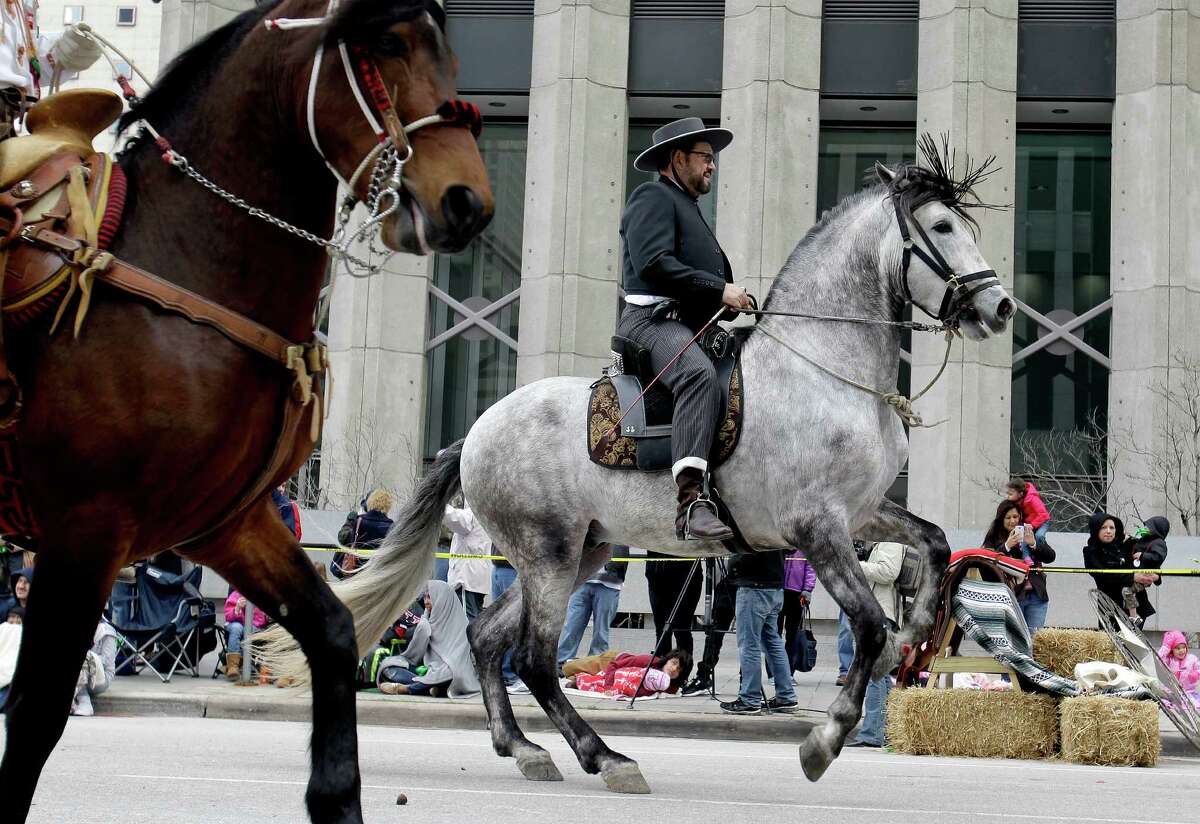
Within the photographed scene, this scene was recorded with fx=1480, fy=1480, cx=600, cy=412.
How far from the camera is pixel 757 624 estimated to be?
Result: 42.6 feet

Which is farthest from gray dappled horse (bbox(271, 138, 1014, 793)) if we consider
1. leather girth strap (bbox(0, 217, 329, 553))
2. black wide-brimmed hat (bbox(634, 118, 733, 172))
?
leather girth strap (bbox(0, 217, 329, 553))

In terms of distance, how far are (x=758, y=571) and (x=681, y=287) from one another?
5040mm

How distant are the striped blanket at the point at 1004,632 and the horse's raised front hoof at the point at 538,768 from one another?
13.3 feet

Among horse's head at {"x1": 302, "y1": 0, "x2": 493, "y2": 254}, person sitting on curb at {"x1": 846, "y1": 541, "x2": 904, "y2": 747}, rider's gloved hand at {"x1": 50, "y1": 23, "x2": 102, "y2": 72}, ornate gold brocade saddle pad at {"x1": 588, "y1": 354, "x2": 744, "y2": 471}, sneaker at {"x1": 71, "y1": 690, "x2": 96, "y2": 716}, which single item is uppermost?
rider's gloved hand at {"x1": 50, "y1": 23, "x2": 102, "y2": 72}

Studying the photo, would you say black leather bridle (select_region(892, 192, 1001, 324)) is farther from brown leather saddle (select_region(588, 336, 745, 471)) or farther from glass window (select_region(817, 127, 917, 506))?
glass window (select_region(817, 127, 917, 506))

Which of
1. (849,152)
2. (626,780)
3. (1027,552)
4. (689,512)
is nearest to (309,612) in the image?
(689,512)

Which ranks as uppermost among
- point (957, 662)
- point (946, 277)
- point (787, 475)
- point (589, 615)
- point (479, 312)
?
point (479, 312)

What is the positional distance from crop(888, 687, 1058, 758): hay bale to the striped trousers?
4.08 meters

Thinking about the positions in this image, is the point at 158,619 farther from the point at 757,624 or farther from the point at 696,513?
the point at 696,513

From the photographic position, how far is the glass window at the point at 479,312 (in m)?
32.7

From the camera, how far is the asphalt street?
6.53 meters

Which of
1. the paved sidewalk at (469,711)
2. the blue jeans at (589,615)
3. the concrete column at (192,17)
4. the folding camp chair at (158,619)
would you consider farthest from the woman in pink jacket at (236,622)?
the concrete column at (192,17)

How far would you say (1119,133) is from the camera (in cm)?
2931

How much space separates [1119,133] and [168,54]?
63.7ft
